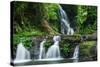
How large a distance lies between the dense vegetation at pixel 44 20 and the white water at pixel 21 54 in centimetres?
3

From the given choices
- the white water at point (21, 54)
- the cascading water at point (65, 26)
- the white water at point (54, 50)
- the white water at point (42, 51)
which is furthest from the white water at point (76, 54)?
the white water at point (21, 54)

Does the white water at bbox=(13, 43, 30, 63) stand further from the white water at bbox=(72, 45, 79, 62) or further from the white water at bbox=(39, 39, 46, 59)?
the white water at bbox=(72, 45, 79, 62)

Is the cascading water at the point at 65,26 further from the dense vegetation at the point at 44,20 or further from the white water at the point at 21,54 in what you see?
the white water at the point at 21,54

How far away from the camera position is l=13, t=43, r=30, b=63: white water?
5.51 feet

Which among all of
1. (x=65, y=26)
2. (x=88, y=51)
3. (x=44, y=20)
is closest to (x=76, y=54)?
(x=88, y=51)

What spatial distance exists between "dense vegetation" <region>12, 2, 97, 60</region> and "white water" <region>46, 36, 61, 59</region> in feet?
0.14

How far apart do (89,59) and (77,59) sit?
0.36 ft

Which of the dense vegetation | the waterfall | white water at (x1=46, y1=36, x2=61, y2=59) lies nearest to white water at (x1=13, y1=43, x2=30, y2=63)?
the dense vegetation

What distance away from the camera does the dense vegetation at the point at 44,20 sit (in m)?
1.69

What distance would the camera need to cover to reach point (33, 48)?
172cm

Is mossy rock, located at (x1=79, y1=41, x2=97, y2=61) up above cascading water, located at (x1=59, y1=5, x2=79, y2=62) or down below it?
below

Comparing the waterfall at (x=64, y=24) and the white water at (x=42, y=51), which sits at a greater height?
the waterfall at (x=64, y=24)
